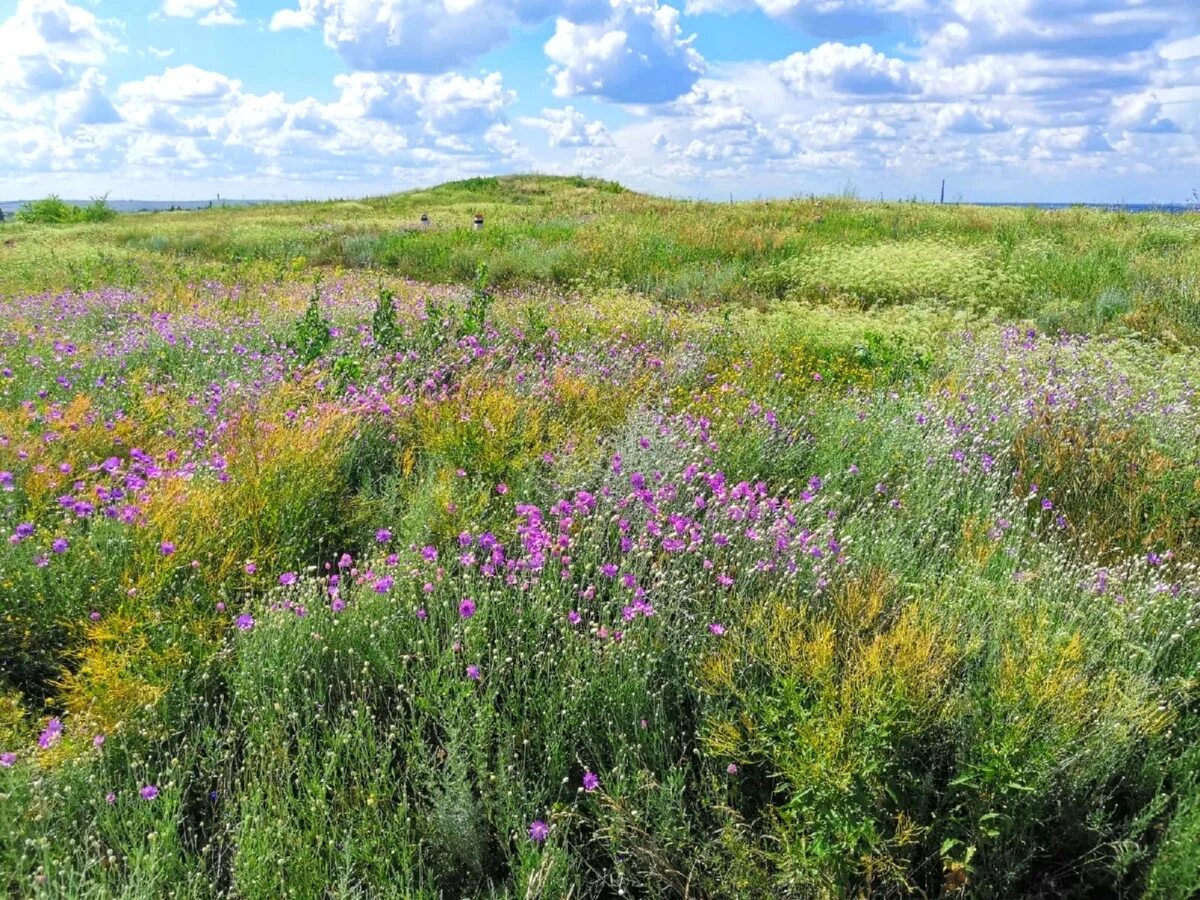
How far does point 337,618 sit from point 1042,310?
29.9 ft

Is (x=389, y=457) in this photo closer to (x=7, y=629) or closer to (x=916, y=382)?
(x=7, y=629)

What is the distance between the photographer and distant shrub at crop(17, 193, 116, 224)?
3512 centimetres

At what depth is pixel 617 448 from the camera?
406cm

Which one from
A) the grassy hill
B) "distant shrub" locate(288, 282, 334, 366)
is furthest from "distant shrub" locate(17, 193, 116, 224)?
"distant shrub" locate(288, 282, 334, 366)

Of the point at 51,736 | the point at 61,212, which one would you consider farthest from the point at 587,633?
the point at 61,212

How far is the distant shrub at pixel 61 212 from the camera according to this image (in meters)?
35.1

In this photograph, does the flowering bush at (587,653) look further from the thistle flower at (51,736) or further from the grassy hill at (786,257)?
the grassy hill at (786,257)

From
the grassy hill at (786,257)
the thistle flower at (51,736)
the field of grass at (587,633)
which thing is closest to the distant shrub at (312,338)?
the field of grass at (587,633)

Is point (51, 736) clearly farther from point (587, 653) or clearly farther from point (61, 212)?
point (61, 212)

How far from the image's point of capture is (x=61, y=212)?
36.8 metres

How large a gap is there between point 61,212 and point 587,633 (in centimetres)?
4394

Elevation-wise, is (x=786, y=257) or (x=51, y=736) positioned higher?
(x=786, y=257)

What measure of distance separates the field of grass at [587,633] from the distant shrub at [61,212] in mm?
36345

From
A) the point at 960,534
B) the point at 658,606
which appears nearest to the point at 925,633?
the point at 658,606
